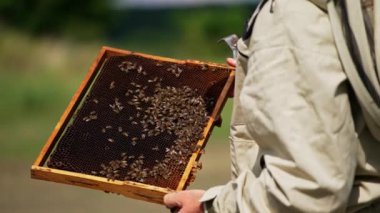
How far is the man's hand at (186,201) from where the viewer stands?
3493 millimetres

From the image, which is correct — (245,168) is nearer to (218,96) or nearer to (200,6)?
(218,96)

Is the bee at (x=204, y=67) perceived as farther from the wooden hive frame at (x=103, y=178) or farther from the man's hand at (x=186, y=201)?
the man's hand at (x=186, y=201)

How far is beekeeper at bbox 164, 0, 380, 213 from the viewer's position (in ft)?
9.87

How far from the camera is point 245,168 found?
353 cm

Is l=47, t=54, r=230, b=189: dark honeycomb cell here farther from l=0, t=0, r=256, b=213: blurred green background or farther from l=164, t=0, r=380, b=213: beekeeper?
l=0, t=0, r=256, b=213: blurred green background

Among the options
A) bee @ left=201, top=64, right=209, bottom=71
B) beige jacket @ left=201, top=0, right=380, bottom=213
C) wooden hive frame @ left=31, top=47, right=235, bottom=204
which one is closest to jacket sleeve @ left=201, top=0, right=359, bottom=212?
beige jacket @ left=201, top=0, right=380, bottom=213

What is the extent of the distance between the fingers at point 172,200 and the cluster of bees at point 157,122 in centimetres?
24

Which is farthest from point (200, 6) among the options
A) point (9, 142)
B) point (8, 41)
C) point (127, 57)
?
point (127, 57)

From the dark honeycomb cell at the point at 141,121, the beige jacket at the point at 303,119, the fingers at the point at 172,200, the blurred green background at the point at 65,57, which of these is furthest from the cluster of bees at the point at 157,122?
the blurred green background at the point at 65,57

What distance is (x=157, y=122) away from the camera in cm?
421

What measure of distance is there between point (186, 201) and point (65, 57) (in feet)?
74.8

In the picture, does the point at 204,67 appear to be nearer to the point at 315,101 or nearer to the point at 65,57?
the point at 315,101

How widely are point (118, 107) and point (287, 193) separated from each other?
1406 mm

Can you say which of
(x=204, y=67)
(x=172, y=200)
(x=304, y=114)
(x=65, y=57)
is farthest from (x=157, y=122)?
(x=65, y=57)
